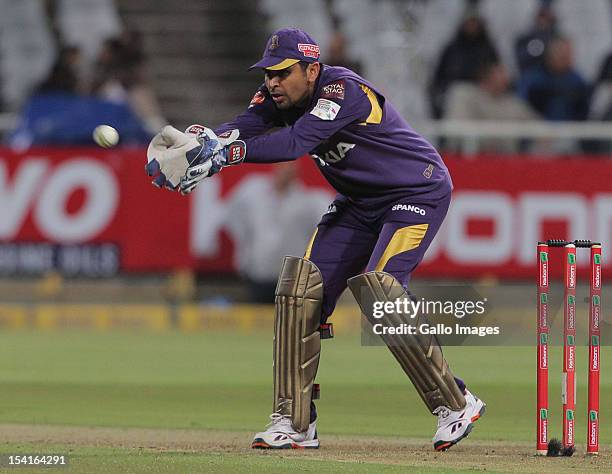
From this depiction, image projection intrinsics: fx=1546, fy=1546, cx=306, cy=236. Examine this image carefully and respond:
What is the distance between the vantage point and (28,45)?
16.0 m

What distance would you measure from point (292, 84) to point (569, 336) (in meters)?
1.55

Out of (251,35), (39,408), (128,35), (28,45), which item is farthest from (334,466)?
(251,35)

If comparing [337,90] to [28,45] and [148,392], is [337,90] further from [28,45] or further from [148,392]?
[28,45]

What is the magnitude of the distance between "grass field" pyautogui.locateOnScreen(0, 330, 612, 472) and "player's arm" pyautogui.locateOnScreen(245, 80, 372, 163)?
47.9 inches

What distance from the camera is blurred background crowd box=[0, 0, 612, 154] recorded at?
14.0 m

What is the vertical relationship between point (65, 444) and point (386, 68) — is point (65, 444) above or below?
below

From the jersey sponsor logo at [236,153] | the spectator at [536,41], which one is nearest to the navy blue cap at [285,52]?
the jersey sponsor logo at [236,153]

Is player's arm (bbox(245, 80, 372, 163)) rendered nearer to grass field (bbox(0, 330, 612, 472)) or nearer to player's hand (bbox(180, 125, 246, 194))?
player's hand (bbox(180, 125, 246, 194))

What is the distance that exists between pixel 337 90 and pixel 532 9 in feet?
33.2

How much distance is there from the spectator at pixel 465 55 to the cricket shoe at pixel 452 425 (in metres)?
8.64

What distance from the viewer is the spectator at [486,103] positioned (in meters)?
14.5

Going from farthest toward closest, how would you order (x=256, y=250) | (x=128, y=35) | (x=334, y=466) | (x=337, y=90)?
(x=128, y=35)
(x=256, y=250)
(x=337, y=90)
(x=334, y=466)

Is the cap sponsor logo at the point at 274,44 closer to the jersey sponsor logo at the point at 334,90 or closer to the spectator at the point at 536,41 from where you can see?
the jersey sponsor logo at the point at 334,90

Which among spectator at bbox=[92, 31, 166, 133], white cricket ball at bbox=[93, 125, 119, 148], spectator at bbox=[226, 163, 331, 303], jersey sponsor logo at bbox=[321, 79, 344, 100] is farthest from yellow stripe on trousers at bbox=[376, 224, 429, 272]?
spectator at bbox=[92, 31, 166, 133]
